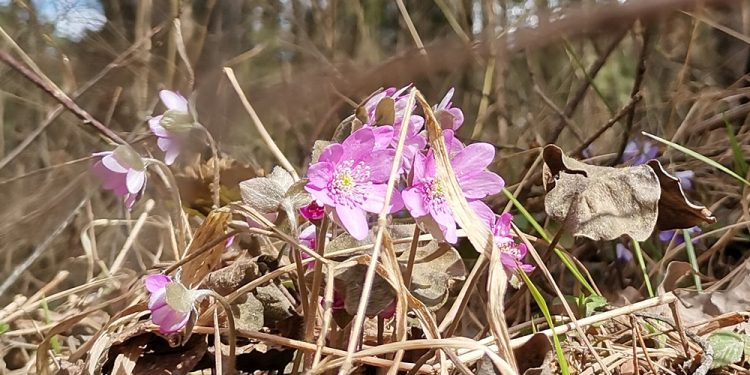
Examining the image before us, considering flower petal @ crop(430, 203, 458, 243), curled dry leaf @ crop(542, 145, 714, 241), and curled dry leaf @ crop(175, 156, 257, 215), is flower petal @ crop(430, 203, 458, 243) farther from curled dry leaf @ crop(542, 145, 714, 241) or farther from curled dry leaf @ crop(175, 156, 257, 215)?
curled dry leaf @ crop(175, 156, 257, 215)

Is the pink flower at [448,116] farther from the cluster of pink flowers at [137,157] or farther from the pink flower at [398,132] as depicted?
the cluster of pink flowers at [137,157]

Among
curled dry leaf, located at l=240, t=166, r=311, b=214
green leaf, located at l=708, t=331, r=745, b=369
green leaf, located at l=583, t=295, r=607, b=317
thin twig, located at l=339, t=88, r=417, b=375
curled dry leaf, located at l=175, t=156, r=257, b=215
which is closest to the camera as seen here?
thin twig, located at l=339, t=88, r=417, b=375

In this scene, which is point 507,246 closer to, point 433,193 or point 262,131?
point 433,193

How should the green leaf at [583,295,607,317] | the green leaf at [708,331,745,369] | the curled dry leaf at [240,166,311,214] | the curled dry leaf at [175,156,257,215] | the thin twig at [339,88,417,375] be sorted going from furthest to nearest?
1. the curled dry leaf at [175,156,257,215]
2. the green leaf at [583,295,607,317]
3. the green leaf at [708,331,745,369]
4. the curled dry leaf at [240,166,311,214]
5. the thin twig at [339,88,417,375]

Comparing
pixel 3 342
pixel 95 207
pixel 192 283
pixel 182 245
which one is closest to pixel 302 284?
pixel 192 283

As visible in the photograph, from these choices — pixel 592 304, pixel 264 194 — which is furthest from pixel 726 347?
pixel 264 194

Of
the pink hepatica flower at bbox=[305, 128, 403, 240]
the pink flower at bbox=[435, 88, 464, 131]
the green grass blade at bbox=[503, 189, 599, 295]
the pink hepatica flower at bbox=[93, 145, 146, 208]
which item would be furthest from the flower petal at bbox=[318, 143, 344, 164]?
the green grass blade at bbox=[503, 189, 599, 295]

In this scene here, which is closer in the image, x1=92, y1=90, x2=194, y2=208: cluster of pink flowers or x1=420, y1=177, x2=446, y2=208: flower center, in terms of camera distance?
x1=420, y1=177, x2=446, y2=208: flower center

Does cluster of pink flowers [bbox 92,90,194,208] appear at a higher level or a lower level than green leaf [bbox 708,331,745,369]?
higher

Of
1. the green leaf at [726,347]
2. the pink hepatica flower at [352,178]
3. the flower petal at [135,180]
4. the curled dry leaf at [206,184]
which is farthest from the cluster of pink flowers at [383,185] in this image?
the curled dry leaf at [206,184]
